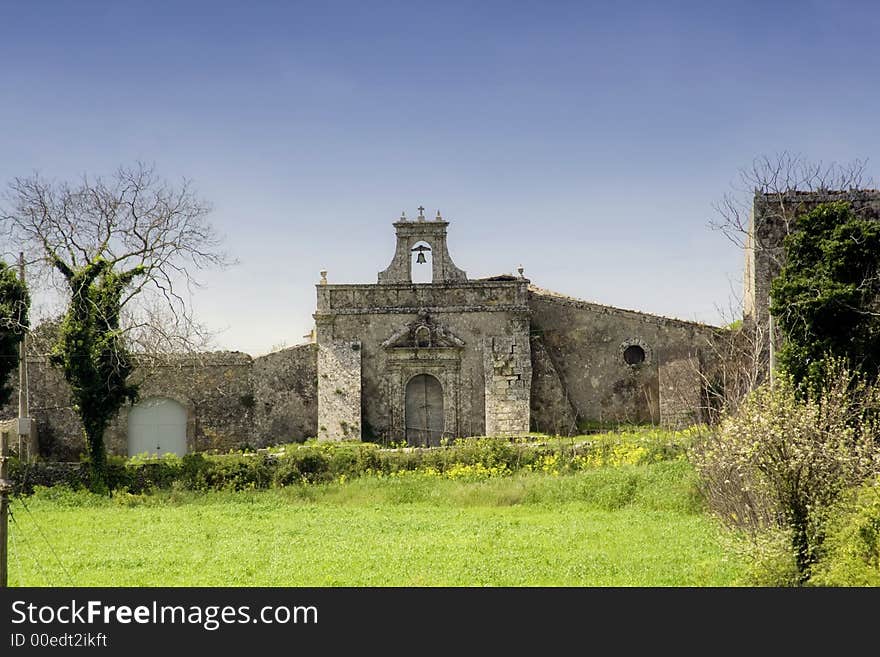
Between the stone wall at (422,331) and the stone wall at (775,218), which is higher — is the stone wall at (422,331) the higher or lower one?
the lower one

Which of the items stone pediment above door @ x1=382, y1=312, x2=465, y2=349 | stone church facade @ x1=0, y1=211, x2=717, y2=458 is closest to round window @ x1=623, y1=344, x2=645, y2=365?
stone church facade @ x1=0, y1=211, x2=717, y2=458

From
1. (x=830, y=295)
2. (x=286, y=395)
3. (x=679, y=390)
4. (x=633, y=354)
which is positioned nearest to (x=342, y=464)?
(x=286, y=395)

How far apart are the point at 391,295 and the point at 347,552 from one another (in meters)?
17.1

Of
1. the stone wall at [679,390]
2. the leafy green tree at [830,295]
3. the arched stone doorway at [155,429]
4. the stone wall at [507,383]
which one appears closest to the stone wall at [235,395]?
the arched stone doorway at [155,429]

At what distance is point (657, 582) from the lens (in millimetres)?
13109

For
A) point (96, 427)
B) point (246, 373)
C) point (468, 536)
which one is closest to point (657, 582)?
point (468, 536)

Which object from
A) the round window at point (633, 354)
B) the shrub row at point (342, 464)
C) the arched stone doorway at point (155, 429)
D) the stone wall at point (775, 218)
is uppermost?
the stone wall at point (775, 218)

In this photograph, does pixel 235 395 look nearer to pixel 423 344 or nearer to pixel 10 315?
pixel 423 344

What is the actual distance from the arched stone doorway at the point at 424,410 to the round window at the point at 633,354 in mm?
6154

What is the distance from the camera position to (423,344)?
31.7 meters

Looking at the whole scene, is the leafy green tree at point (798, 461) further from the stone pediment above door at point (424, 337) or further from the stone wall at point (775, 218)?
the stone pediment above door at point (424, 337)

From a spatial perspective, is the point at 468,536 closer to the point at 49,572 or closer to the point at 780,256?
the point at 49,572

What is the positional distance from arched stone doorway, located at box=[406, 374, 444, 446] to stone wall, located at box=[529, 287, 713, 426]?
3.17 metres

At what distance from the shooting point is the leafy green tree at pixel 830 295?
1984cm
